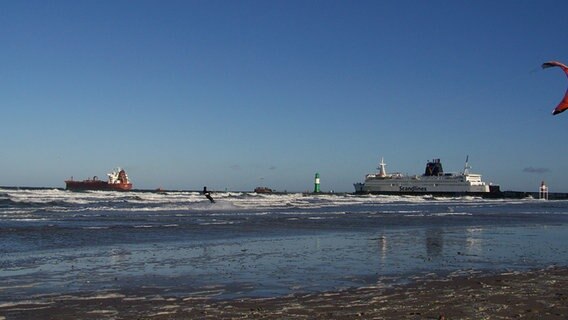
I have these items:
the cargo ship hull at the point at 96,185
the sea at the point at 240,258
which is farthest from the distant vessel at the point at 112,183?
the sea at the point at 240,258

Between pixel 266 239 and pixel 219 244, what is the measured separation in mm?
2146

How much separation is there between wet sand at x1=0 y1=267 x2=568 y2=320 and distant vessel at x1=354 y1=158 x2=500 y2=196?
366 feet

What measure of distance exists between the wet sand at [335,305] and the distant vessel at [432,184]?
112 m

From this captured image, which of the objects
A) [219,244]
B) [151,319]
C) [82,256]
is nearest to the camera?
[151,319]

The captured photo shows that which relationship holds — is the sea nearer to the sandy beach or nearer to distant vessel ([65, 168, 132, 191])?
the sandy beach

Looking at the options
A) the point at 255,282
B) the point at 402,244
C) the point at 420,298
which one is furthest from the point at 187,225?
the point at 420,298

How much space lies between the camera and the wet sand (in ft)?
23.5

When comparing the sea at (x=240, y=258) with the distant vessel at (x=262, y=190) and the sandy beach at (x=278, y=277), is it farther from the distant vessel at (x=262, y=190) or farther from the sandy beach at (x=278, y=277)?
the distant vessel at (x=262, y=190)

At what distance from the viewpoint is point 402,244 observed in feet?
55.8

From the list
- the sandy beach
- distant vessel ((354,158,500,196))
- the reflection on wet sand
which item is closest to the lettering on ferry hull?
distant vessel ((354,158,500,196))

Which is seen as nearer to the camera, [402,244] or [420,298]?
[420,298]

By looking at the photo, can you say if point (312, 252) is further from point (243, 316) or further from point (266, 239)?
point (243, 316)

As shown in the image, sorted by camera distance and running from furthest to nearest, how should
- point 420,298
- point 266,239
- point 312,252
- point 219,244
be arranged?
point 266,239
point 219,244
point 312,252
point 420,298

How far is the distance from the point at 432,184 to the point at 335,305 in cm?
11500
